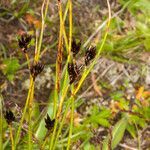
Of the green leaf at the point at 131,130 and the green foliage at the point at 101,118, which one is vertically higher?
the green foliage at the point at 101,118

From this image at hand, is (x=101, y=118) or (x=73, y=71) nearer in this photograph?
(x=73, y=71)

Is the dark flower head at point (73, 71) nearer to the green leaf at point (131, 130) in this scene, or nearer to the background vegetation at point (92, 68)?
the background vegetation at point (92, 68)

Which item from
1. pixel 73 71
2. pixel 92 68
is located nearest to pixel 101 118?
pixel 92 68

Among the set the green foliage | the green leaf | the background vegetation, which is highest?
the background vegetation

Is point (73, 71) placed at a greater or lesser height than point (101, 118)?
greater

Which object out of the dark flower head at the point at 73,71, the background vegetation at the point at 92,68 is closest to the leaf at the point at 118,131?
the background vegetation at the point at 92,68

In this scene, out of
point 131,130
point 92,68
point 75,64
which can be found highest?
point 75,64

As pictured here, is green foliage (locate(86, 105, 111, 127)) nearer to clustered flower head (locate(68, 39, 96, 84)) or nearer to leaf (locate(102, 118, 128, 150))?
leaf (locate(102, 118, 128, 150))

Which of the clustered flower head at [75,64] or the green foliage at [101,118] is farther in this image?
the green foliage at [101,118]

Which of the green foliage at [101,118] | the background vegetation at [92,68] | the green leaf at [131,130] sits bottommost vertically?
the green leaf at [131,130]

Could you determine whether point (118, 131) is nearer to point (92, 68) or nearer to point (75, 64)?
point (92, 68)

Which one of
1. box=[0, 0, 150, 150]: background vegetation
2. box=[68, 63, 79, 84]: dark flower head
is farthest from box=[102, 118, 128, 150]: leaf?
box=[68, 63, 79, 84]: dark flower head

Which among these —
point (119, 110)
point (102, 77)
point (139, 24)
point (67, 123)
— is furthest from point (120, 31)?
point (67, 123)

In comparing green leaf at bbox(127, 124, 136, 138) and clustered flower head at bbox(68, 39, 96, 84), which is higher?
clustered flower head at bbox(68, 39, 96, 84)
